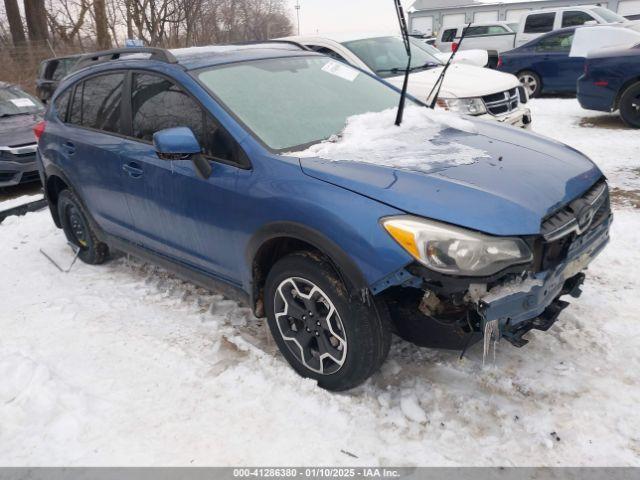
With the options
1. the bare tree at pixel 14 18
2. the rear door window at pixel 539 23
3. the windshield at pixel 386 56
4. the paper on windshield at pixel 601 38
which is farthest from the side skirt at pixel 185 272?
the bare tree at pixel 14 18

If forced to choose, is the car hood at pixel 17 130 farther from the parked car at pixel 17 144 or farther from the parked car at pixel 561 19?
the parked car at pixel 561 19

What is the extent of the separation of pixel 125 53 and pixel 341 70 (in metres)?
1.61

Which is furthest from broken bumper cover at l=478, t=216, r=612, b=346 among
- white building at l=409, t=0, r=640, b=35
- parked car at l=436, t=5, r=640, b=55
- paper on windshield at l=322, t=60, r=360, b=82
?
white building at l=409, t=0, r=640, b=35

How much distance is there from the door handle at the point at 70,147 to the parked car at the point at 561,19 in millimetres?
12287

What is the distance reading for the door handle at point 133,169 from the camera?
3539mm

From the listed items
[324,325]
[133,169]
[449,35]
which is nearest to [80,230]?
[133,169]

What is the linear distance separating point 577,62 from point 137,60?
10.5m

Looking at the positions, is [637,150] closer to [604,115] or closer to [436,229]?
[604,115]

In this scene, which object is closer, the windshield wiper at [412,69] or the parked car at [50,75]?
the windshield wiper at [412,69]

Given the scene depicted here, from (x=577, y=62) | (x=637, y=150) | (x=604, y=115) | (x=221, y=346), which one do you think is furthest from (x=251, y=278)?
(x=577, y=62)

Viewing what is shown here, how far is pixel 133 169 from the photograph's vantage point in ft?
11.8

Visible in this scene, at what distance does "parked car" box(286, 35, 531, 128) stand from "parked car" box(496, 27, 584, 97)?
16.1ft

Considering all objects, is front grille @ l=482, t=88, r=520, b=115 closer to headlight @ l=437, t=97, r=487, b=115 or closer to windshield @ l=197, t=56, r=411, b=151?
headlight @ l=437, t=97, r=487, b=115

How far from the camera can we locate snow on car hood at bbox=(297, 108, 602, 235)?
2281 mm
